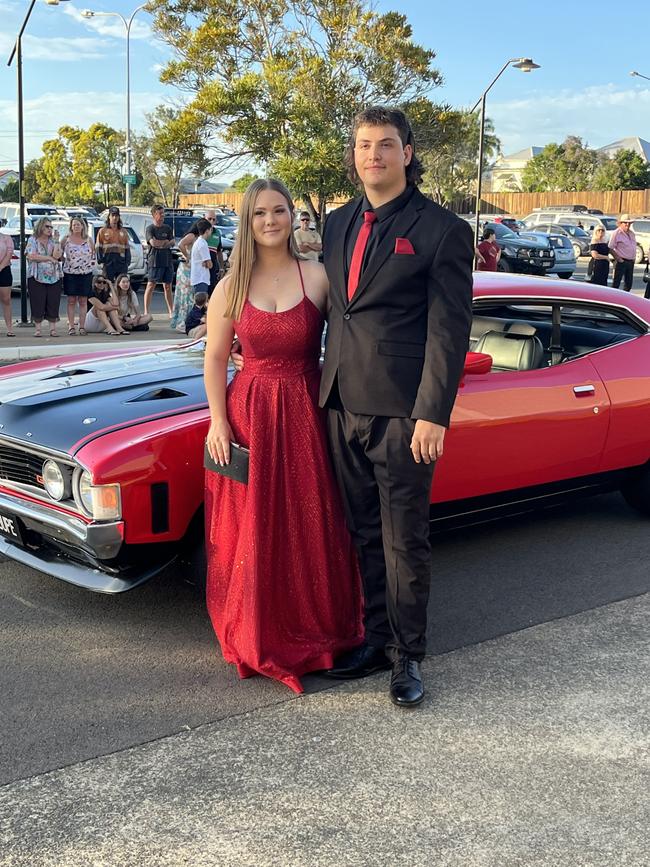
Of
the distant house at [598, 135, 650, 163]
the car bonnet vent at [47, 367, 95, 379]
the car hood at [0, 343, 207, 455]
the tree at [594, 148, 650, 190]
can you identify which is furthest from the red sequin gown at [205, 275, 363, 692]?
the distant house at [598, 135, 650, 163]

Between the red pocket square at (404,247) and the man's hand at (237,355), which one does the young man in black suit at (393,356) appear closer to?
the red pocket square at (404,247)

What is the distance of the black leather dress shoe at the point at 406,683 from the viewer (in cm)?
336

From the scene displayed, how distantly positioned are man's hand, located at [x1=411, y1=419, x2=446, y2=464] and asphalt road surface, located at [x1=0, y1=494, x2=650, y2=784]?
37.8 inches

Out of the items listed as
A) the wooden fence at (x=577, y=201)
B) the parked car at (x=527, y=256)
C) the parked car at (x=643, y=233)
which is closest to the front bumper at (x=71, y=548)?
the parked car at (x=527, y=256)

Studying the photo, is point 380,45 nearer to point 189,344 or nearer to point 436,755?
point 189,344

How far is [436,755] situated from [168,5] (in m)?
24.4

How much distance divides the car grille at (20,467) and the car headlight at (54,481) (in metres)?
0.07

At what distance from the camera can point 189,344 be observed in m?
5.42

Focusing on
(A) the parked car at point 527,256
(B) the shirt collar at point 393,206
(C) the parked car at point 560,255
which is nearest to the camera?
(B) the shirt collar at point 393,206

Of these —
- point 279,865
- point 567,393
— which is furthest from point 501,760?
point 567,393

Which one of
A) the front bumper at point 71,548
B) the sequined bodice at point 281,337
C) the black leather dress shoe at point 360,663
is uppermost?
the sequined bodice at point 281,337

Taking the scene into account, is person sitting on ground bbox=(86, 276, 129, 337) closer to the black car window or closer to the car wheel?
the black car window

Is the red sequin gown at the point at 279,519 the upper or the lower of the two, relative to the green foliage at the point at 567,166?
lower

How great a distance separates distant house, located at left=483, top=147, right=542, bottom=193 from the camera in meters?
113
